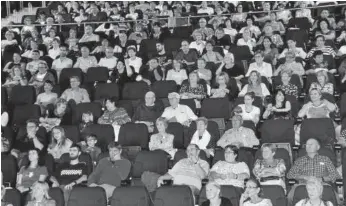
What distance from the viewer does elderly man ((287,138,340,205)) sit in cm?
816

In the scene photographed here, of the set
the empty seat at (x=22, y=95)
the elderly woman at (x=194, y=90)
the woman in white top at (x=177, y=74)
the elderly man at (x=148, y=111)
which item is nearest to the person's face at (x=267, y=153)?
the elderly man at (x=148, y=111)

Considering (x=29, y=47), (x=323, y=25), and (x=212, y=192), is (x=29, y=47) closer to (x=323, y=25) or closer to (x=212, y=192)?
(x=323, y=25)

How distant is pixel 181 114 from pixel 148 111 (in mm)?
443

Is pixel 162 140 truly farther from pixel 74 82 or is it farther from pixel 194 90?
pixel 74 82

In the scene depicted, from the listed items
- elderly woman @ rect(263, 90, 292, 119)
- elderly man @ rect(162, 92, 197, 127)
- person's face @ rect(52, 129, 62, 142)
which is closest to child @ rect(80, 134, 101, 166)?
person's face @ rect(52, 129, 62, 142)

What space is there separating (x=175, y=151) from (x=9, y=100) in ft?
9.97

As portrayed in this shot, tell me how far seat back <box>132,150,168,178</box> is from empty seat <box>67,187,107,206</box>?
91 cm

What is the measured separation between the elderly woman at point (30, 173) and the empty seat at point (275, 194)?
7.93ft

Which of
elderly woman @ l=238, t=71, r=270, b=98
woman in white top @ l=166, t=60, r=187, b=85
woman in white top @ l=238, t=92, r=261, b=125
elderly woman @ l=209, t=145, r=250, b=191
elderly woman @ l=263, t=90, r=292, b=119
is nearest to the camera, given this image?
elderly woman @ l=209, t=145, r=250, b=191

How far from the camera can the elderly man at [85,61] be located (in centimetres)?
1229

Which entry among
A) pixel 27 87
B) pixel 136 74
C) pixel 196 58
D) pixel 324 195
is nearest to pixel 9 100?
pixel 27 87

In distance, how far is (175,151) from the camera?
367 inches

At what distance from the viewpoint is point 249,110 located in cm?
988

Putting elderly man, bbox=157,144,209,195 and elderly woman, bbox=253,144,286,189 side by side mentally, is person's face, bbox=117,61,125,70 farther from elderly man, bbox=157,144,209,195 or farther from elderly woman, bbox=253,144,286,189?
elderly woman, bbox=253,144,286,189
